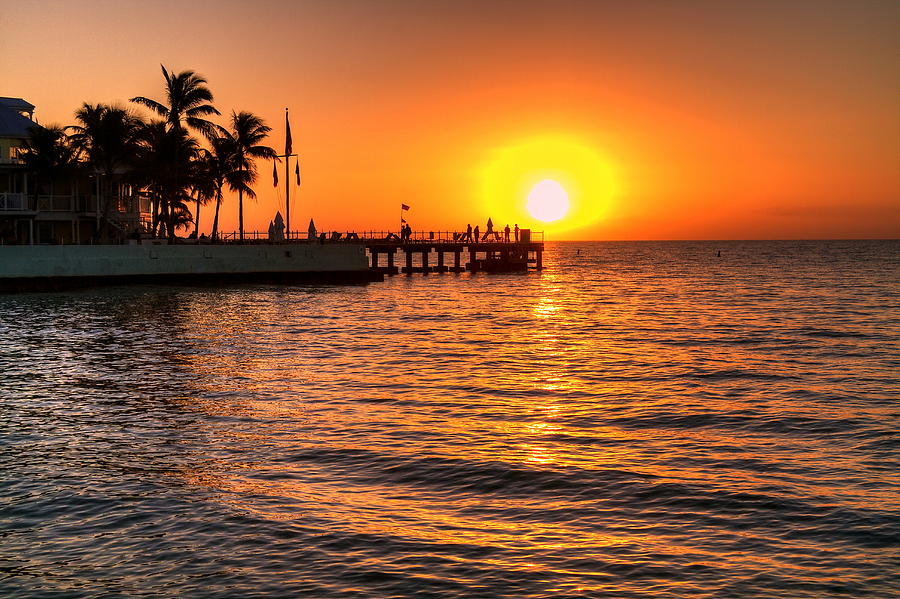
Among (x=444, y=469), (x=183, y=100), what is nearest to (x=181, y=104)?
(x=183, y=100)

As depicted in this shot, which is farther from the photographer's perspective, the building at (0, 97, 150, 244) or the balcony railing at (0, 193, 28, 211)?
the building at (0, 97, 150, 244)

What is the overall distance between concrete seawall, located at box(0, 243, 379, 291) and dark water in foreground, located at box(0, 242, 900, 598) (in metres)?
24.8

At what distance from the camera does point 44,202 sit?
204 feet

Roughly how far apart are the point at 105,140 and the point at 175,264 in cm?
1028

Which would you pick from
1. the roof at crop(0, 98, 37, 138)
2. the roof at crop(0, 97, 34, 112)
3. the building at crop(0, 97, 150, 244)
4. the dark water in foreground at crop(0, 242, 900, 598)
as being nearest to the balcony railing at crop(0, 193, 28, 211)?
the building at crop(0, 97, 150, 244)

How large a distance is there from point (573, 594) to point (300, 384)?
14249mm

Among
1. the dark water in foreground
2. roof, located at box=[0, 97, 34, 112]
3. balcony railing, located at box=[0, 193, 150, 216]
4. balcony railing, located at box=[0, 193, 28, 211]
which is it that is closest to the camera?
the dark water in foreground

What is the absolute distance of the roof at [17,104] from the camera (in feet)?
224

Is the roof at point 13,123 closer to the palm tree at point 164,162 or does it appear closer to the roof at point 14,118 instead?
the roof at point 14,118

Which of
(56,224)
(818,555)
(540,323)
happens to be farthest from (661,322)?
(56,224)

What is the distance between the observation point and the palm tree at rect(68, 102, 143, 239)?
62219 mm

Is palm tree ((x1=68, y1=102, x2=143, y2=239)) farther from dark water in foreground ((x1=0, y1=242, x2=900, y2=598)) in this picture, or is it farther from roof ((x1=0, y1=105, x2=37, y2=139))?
dark water in foreground ((x1=0, y1=242, x2=900, y2=598))

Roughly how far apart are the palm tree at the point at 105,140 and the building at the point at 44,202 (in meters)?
0.91

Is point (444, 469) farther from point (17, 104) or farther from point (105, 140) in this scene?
point (17, 104)
